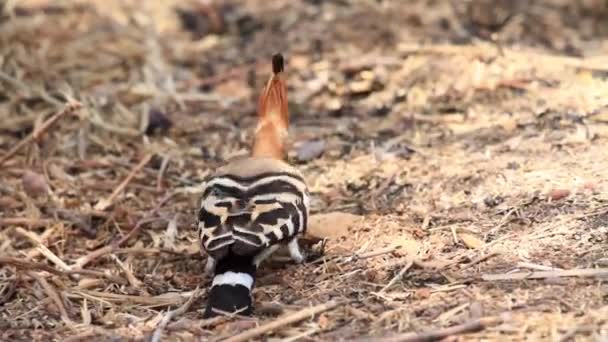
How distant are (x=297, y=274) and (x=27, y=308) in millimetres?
804

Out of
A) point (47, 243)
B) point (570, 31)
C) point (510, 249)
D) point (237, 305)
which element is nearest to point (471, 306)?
point (510, 249)

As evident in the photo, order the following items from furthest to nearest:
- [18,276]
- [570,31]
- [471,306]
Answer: [570,31] < [18,276] < [471,306]

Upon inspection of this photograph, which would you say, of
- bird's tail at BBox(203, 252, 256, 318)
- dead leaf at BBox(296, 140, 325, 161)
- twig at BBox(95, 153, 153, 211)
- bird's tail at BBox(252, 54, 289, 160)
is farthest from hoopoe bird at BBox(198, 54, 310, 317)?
dead leaf at BBox(296, 140, 325, 161)

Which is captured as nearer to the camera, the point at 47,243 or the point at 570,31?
the point at 47,243

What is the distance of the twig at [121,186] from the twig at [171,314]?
989 mm

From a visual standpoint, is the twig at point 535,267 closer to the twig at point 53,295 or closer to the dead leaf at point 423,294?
the dead leaf at point 423,294

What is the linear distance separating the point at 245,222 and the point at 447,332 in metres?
0.73

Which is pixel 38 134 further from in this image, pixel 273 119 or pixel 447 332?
pixel 447 332

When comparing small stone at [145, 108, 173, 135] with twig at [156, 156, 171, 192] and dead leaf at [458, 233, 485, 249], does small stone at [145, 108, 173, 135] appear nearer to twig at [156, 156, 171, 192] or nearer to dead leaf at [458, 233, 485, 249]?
twig at [156, 156, 171, 192]

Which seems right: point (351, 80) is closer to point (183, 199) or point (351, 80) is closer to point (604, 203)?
point (183, 199)

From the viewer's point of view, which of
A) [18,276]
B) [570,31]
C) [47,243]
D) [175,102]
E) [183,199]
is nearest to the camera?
[18,276]

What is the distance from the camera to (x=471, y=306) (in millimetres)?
2736

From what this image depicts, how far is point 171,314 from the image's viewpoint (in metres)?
2.97

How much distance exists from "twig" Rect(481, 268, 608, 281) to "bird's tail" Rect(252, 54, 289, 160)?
100cm
